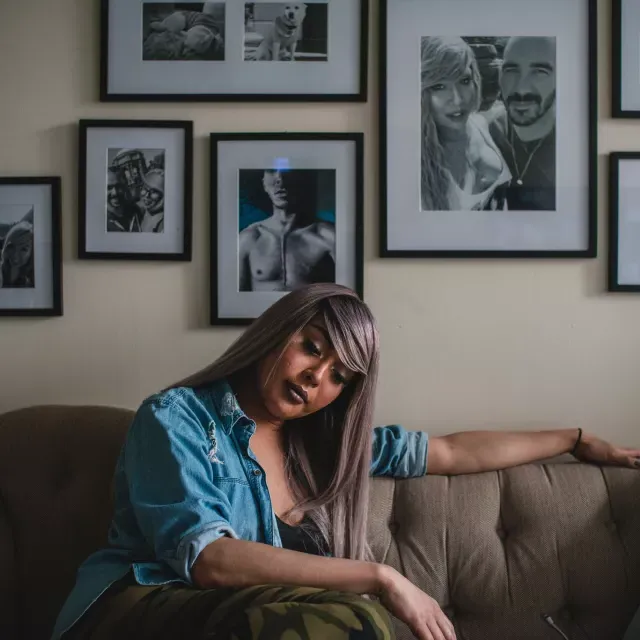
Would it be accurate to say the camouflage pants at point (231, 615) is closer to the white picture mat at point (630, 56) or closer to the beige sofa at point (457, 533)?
the beige sofa at point (457, 533)

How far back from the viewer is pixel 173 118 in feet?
6.44

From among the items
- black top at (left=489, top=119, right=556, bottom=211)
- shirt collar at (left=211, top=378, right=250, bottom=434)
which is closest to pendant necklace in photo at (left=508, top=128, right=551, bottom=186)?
black top at (left=489, top=119, right=556, bottom=211)

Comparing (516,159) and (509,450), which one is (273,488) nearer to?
(509,450)

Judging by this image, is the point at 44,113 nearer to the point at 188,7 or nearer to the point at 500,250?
the point at 188,7

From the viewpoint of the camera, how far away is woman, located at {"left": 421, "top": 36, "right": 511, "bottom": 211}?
1930 mm

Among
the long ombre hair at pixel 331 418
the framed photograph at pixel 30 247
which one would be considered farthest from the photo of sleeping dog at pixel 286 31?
the long ombre hair at pixel 331 418

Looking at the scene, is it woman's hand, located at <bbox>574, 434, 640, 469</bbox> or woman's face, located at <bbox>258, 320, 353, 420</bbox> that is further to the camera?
woman's hand, located at <bbox>574, 434, 640, 469</bbox>

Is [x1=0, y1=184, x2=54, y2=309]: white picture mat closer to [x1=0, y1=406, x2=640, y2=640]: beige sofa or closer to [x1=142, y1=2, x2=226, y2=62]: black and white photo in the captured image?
[x1=0, y1=406, x2=640, y2=640]: beige sofa

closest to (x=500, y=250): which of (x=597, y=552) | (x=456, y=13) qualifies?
(x=456, y=13)

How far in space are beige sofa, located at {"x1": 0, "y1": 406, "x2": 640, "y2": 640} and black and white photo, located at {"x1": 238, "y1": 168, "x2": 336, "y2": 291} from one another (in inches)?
21.3

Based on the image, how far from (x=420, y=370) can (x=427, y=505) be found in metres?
0.42

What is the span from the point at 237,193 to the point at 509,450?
976mm

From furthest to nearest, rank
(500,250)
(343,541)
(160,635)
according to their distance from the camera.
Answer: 1. (500,250)
2. (343,541)
3. (160,635)

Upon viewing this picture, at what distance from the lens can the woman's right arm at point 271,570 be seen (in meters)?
1.23
